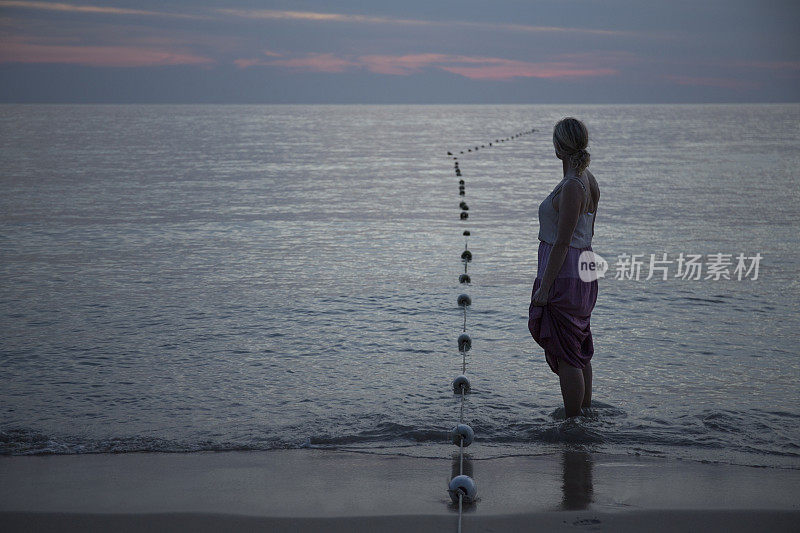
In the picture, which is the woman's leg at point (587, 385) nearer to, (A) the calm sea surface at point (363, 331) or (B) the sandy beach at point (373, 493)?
(A) the calm sea surface at point (363, 331)

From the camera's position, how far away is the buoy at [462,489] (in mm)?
3816

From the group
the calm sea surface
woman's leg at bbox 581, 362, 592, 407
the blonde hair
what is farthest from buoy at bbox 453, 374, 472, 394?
the blonde hair

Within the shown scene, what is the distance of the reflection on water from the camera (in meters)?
3.89

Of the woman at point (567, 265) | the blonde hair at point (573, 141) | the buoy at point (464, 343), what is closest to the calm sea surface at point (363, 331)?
the buoy at point (464, 343)

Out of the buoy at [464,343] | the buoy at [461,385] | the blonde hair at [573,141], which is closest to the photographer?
the blonde hair at [573,141]

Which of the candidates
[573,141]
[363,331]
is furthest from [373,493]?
[363,331]

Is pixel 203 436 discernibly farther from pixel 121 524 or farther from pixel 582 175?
pixel 582 175

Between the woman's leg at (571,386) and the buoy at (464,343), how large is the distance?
191 cm

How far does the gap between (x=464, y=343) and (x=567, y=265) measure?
2.47 m

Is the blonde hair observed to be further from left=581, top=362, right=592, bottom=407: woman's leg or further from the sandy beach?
the sandy beach

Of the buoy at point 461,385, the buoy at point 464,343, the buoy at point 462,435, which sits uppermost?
the buoy at point 464,343

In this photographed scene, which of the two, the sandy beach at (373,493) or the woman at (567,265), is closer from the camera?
the sandy beach at (373,493)

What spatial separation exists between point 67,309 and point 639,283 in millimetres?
6417

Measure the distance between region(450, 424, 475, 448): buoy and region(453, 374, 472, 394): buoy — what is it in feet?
3.39
